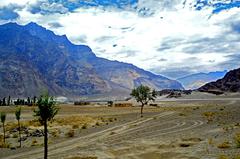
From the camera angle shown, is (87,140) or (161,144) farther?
(87,140)

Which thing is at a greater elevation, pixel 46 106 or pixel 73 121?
pixel 46 106

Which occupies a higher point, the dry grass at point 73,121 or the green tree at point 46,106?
the green tree at point 46,106

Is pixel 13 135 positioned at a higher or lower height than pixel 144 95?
lower

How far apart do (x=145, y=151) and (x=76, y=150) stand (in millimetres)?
8236

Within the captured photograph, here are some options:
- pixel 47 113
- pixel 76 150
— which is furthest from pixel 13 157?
pixel 47 113

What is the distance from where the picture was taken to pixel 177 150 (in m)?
37.4

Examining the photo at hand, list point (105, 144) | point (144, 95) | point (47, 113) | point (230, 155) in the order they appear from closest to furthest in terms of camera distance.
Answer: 1. point (230, 155)
2. point (47, 113)
3. point (105, 144)
4. point (144, 95)

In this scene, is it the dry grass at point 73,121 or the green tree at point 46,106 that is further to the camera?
the dry grass at point 73,121

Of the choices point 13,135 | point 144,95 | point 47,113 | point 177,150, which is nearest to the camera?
point 47,113

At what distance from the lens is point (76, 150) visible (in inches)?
1686

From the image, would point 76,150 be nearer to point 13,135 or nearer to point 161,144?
point 161,144

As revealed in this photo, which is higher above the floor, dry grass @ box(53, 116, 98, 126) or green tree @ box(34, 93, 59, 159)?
green tree @ box(34, 93, 59, 159)

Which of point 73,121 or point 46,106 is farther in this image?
point 73,121

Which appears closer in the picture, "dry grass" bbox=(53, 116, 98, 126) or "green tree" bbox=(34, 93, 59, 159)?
"green tree" bbox=(34, 93, 59, 159)
